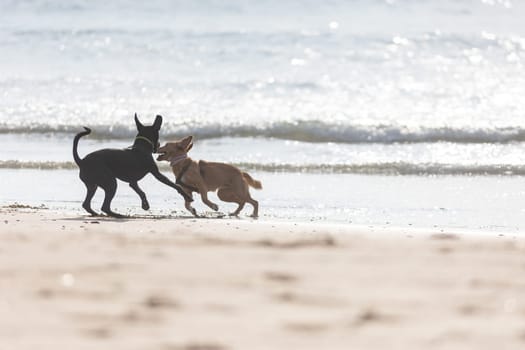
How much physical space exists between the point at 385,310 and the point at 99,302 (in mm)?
1107

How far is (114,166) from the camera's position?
8055mm

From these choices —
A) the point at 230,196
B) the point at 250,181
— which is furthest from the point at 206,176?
the point at 250,181

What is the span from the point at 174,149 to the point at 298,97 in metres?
8.08

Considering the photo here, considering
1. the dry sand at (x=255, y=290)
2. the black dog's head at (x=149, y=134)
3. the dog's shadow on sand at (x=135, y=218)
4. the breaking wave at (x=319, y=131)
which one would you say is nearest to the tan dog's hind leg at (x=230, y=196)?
the dog's shadow on sand at (x=135, y=218)

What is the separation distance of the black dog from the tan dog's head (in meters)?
0.16

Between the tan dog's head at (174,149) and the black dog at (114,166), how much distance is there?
0.52 ft

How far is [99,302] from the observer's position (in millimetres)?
4359

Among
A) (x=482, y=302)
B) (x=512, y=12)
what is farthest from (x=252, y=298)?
(x=512, y=12)

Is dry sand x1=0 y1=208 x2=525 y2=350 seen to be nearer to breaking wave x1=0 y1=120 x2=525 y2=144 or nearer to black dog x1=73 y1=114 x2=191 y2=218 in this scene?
black dog x1=73 y1=114 x2=191 y2=218

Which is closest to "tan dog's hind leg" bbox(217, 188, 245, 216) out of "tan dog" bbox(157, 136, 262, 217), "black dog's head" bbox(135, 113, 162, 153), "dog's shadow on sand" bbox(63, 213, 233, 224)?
"tan dog" bbox(157, 136, 262, 217)

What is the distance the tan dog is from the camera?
854cm

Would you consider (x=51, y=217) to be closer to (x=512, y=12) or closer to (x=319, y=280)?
(x=319, y=280)

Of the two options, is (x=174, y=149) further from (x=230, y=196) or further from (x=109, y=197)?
(x=109, y=197)

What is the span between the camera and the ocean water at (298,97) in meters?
9.95
